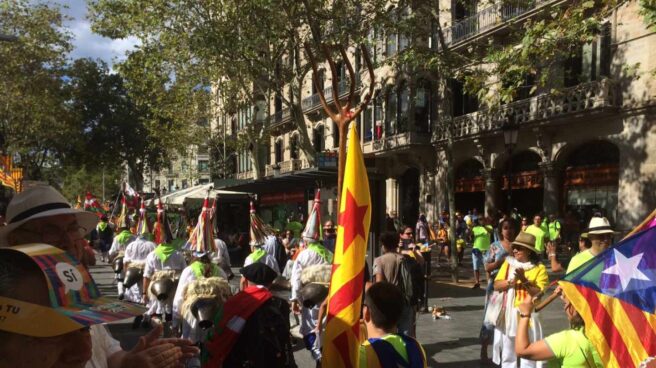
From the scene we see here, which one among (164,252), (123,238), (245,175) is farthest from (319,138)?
(164,252)

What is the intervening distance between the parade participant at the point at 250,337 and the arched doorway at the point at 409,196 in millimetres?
23265

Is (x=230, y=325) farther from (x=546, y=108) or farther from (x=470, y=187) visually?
(x=470, y=187)

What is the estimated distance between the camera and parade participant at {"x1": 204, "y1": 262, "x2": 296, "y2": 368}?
3.52m

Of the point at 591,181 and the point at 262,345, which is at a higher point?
the point at 591,181

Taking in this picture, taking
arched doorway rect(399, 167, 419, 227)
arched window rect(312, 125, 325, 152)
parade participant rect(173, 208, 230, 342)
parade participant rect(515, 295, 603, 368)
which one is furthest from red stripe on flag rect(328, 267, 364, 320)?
arched window rect(312, 125, 325, 152)

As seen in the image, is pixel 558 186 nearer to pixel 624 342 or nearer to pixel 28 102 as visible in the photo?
pixel 624 342

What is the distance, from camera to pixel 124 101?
40.9m

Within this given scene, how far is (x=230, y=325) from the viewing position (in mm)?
3574

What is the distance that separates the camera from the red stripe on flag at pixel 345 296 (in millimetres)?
2984

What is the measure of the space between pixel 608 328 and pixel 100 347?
2.40m

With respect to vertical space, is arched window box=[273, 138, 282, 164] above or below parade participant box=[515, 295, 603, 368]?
above

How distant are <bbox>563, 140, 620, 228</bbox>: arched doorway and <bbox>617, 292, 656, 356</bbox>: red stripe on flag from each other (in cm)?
1679

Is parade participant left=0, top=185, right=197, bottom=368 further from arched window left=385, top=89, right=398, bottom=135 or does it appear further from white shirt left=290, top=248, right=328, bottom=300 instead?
arched window left=385, top=89, right=398, bottom=135

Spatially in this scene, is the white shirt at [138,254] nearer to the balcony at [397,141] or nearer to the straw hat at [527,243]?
the straw hat at [527,243]
